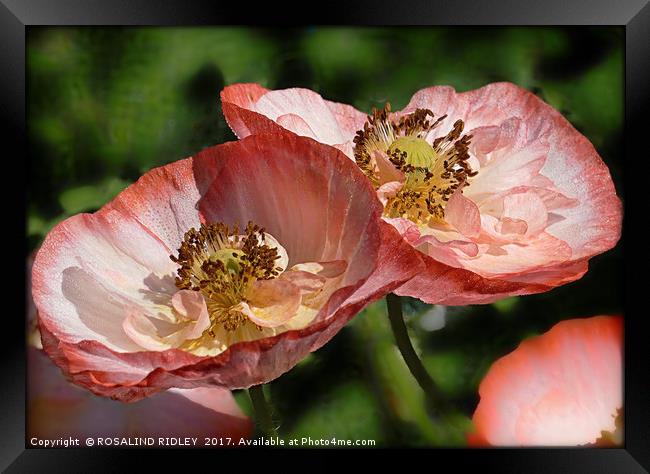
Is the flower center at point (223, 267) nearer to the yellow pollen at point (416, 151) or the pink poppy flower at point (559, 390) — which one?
the yellow pollen at point (416, 151)

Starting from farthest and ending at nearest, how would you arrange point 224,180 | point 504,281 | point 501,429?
point 501,429 < point 224,180 < point 504,281

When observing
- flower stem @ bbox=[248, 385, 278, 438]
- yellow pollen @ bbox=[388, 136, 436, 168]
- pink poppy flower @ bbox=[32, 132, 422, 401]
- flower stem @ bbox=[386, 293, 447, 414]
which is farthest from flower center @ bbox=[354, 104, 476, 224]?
flower stem @ bbox=[248, 385, 278, 438]

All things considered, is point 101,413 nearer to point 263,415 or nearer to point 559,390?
point 263,415

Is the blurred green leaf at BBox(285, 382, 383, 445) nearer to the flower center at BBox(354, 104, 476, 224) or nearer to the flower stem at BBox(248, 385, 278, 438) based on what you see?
the flower stem at BBox(248, 385, 278, 438)

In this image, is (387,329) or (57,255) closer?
(57,255)

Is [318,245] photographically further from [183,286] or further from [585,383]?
[585,383]

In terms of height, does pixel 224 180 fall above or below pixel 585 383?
above

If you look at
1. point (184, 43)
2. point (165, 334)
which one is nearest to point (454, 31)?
point (184, 43)
